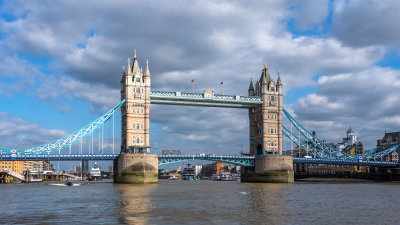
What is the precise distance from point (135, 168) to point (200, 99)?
21498 millimetres

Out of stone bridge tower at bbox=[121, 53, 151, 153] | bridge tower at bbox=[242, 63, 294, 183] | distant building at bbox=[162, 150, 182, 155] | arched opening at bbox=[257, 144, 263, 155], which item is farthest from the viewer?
arched opening at bbox=[257, 144, 263, 155]

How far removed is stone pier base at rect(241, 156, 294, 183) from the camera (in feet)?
324

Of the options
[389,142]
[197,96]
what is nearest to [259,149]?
[197,96]

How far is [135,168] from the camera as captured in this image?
279 feet

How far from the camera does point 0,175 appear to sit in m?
106

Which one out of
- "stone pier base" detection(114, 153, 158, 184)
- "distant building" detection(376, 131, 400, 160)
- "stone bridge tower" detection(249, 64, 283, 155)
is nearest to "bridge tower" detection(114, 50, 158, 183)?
"stone pier base" detection(114, 153, 158, 184)

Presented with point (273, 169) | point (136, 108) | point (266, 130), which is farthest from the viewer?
point (266, 130)

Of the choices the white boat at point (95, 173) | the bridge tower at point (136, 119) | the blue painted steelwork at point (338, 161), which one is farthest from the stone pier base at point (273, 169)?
the white boat at point (95, 173)

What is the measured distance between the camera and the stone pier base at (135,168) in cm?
8469

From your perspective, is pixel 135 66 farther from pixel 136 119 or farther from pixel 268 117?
pixel 268 117

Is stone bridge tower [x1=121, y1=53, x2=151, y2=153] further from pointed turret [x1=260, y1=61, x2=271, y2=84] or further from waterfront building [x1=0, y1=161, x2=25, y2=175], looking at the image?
waterfront building [x1=0, y1=161, x2=25, y2=175]

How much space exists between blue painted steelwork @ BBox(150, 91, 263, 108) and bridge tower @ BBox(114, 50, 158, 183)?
3030mm

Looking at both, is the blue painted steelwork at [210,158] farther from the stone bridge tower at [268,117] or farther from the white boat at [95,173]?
the white boat at [95,173]

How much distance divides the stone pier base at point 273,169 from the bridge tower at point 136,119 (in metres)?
25.1
